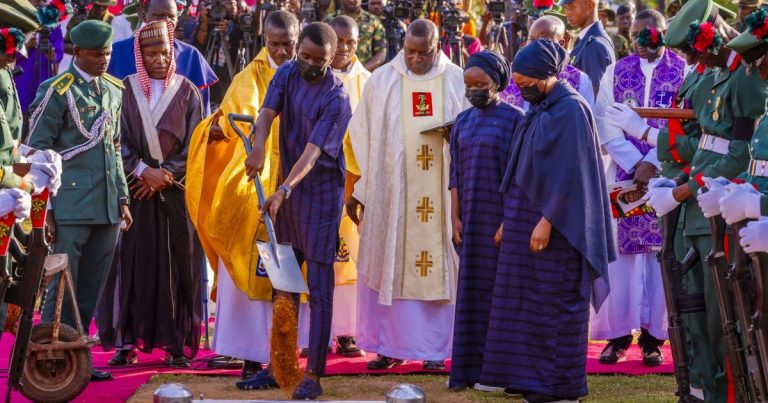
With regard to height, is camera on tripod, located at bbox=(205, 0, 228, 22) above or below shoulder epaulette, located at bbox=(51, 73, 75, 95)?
above

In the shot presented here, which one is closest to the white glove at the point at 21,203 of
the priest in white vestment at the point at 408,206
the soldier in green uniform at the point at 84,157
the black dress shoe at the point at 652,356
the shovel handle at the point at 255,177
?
the shovel handle at the point at 255,177

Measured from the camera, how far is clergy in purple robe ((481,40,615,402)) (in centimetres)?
764

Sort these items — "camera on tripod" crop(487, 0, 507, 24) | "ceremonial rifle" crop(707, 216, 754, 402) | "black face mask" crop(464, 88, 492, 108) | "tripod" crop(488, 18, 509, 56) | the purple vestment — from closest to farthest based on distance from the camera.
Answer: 1. "ceremonial rifle" crop(707, 216, 754, 402)
2. "black face mask" crop(464, 88, 492, 108)
3. the purple vestment
4. "camera on tripod" crop(487, 0, 507, 24)
5. "tripod" crop(488, 18, 509, 56)

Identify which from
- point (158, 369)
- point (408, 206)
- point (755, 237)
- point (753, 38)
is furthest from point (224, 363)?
point (755, 237)

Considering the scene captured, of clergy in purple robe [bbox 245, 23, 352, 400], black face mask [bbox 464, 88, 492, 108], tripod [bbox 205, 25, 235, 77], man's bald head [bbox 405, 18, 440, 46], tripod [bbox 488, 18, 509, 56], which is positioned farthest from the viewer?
tripod [bbox 488, 18, 509, 56]

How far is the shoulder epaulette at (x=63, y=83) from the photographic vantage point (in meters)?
8.62

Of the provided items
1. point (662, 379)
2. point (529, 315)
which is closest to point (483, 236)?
point (529, 315)

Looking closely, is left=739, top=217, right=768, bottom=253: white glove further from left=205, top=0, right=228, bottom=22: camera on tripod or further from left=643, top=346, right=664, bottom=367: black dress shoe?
left=205, top=0, right=228, bottom=22: camera on tripod

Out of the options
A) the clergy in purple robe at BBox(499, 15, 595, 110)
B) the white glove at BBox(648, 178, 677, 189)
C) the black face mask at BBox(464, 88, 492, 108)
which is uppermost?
the clergy in purple robe at BBox(499, 15, 595, 110)

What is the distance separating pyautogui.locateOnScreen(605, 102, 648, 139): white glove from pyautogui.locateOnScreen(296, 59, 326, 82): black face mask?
166cm

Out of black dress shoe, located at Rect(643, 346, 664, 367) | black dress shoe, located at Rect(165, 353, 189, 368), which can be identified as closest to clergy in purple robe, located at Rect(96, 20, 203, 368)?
black dress shoe, located at Rect(165, 353, 189, 368)

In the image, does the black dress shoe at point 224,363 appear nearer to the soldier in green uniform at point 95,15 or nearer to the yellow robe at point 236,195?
the yellow robe at point 236,195

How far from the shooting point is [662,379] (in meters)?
8.98

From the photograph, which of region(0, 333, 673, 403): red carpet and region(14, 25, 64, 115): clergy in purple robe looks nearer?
region(0, 333, 673, 403): red carpet
